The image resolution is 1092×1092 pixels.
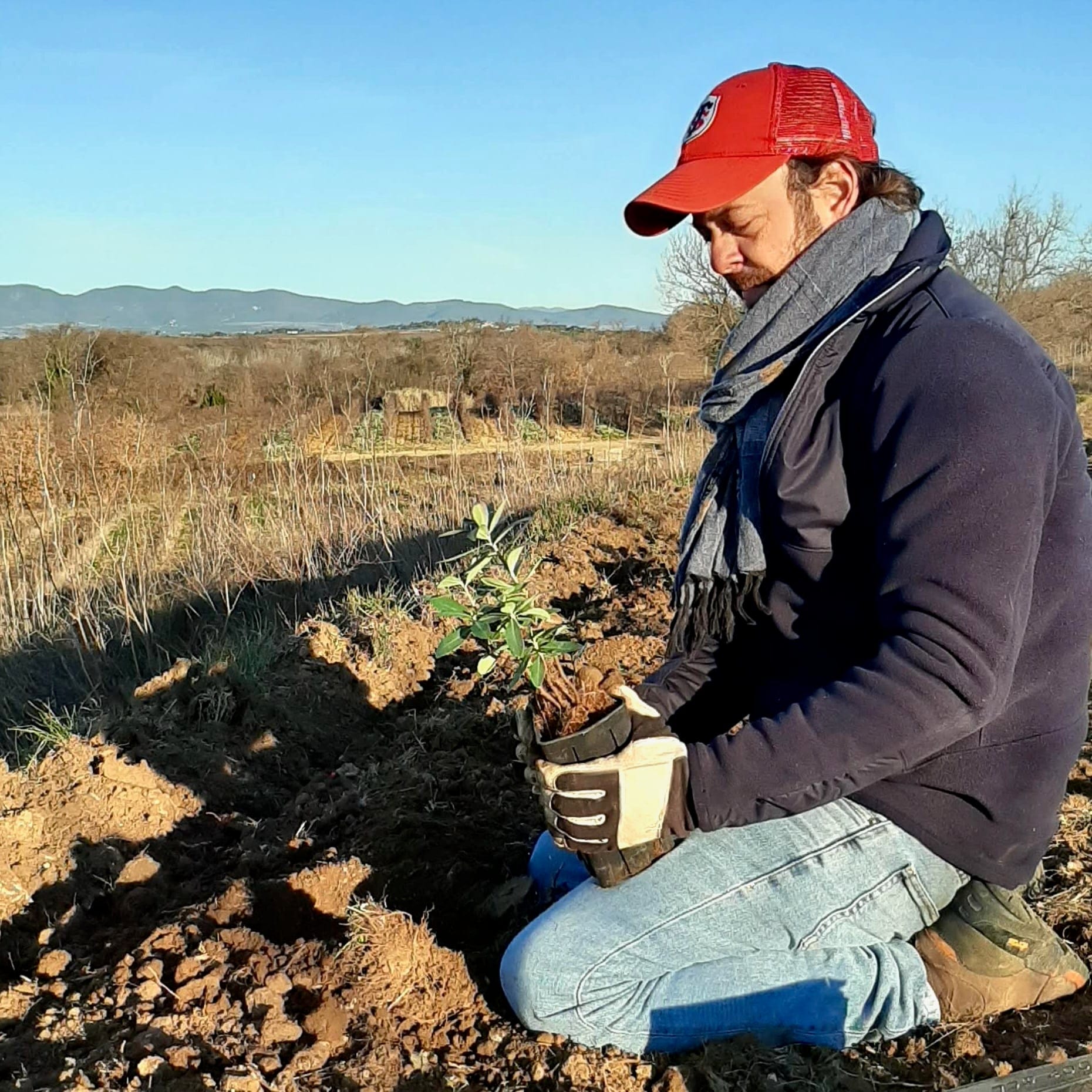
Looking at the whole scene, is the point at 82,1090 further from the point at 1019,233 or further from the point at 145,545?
→ the point at 1019,233

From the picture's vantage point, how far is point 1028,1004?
79.7 inches

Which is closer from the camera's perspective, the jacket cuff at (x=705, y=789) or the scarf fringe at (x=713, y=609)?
the jacket cuff at (x=705, y=789)

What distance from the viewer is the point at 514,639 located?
6.13 feet

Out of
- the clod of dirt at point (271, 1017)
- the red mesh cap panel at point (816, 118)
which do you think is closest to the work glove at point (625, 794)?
the clod of dirt at point (271, 1017)

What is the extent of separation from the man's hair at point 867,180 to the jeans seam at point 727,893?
1143 mm

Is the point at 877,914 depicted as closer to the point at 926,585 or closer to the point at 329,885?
the point at 926,585

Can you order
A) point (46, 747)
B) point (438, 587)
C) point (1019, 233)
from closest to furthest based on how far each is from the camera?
point (438, 587) → point (46, 747) → point (1019, 233)

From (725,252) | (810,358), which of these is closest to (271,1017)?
(810,358)

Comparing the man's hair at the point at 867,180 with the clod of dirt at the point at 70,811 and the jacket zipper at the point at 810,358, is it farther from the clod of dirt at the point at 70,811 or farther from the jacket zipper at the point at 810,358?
the clod of dirt at the point at 70,811

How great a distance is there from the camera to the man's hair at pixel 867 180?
73.6 inches

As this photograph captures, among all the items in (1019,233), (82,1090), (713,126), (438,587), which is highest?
(1019,233)

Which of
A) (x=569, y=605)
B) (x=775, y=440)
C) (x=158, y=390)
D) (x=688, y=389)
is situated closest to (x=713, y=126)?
(x=775, y=440)

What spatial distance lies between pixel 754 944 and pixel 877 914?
232mm

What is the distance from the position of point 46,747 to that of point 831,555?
114 inches
